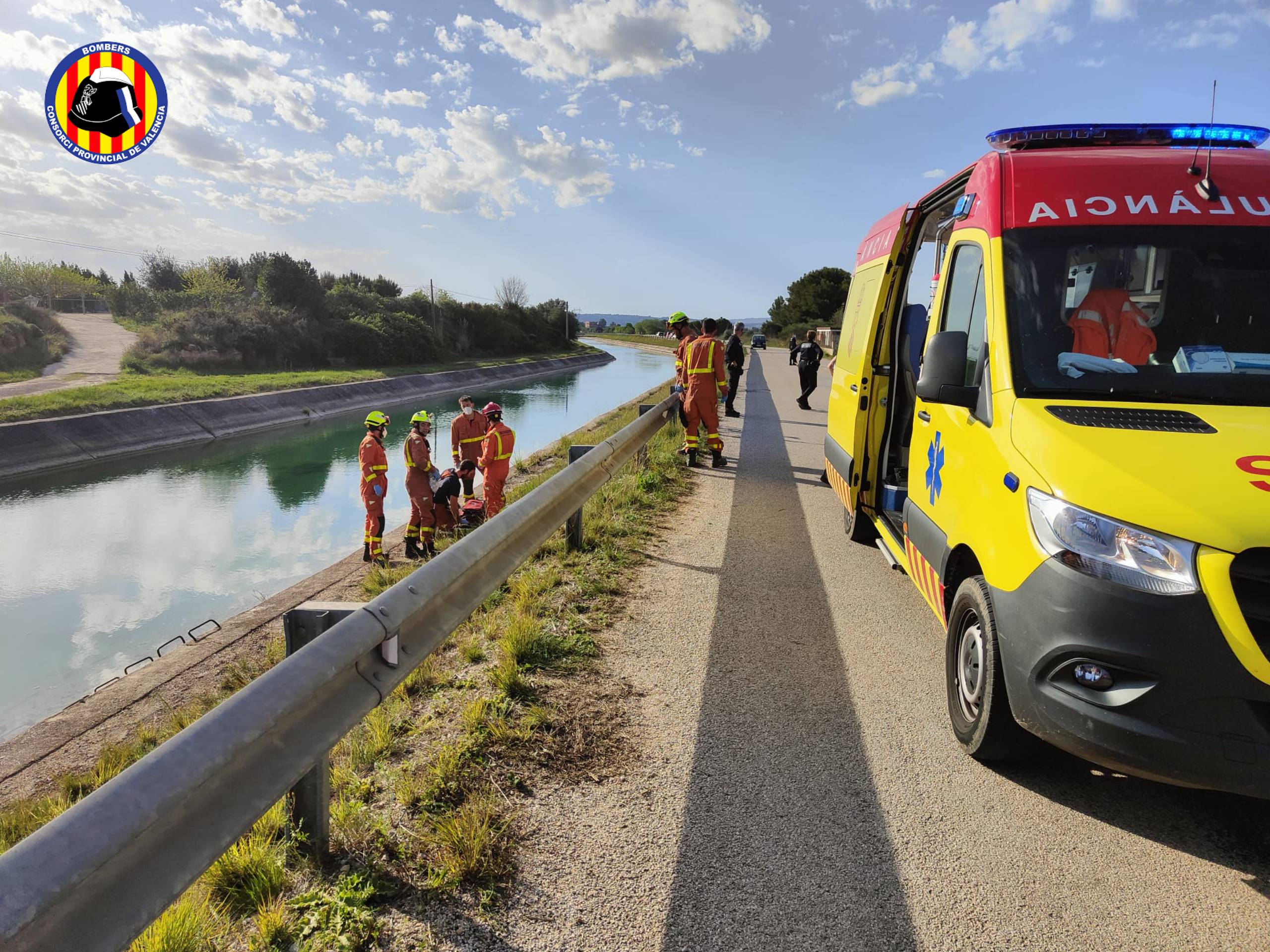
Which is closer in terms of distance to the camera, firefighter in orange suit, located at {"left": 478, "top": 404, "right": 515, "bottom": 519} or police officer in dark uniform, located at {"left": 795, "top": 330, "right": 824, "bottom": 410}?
firefighter in orange suit, located at {"left": 478, "top": 404, "right": 515, "bottom": 519}

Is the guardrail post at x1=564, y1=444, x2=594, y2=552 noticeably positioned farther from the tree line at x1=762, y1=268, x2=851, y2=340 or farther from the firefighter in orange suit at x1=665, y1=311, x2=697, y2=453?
the tree line at x1=762, y1=268, x2=851, y2=340

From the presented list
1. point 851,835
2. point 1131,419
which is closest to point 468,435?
point 851,835

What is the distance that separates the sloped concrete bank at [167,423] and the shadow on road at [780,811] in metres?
18.3

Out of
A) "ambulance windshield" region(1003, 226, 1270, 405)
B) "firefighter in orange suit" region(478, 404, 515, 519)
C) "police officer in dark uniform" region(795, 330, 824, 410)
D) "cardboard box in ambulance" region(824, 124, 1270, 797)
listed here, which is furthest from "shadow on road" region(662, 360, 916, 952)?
"police officer in dark uniform" region(795, 330, 824, 410)

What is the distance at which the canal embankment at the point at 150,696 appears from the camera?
15.5ft

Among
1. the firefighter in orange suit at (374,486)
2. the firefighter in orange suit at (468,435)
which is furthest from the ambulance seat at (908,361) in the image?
the firefighter in orange suit at (468,435)

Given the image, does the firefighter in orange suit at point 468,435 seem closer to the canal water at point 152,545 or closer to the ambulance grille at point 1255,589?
the canal water at point 152,545

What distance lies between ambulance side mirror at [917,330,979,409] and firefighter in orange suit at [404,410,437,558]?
775cm

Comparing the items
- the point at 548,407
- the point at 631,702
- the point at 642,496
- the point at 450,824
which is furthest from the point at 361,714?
the point at 548,407

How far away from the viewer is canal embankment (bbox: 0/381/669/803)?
15.5 feet

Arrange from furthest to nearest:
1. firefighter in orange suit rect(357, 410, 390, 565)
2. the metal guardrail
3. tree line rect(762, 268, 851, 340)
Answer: tree line rect(762, 268, 851, 340)
firefighter in orange suit rect(357, 410, 390, 565)
the metal guardrail

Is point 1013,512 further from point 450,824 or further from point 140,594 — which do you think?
point 140,594

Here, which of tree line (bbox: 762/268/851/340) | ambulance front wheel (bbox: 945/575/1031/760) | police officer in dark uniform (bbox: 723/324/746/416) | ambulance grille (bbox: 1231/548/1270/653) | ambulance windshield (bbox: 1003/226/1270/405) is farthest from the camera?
tree line (bbox: 762/268/851/340)

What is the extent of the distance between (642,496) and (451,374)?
3798cm
